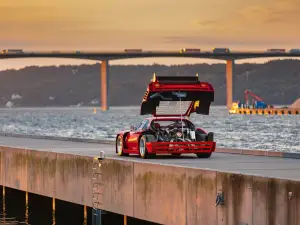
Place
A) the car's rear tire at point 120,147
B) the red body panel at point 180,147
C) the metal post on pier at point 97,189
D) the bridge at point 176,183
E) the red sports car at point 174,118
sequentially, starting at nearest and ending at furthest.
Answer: the bridge at point 176,183 < the metal post on pier at point 97,189 < the red body panel at point 180,147 < the red sports car at point 174,118 < the car's rear tire at point 120,147

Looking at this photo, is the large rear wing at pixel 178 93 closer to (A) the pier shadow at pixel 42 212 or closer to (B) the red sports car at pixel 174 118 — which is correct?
(B) the red sports car at pixel 174 118

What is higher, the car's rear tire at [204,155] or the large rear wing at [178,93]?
the large rear wing at [178,93]

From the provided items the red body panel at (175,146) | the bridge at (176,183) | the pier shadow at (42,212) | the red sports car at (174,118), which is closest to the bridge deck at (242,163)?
the bridge at (176,183)

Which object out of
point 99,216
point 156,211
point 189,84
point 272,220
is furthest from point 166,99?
point 272,220

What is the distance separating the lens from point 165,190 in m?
21.4

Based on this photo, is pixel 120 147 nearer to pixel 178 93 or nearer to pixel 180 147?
pixel 180 147

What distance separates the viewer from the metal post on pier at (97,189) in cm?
2434

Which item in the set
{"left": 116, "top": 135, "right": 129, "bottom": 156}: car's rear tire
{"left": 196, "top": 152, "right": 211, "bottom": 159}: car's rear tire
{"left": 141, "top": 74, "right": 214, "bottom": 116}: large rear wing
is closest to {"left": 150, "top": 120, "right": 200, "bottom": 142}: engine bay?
{"left": 141, "top": 74, "right": 214, "bottom": 116}: large rear wing

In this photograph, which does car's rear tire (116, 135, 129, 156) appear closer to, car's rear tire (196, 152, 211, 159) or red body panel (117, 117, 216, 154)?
red body panel (117, 117, 216, 154)

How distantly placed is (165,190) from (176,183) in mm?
502

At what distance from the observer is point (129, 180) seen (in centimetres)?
2292

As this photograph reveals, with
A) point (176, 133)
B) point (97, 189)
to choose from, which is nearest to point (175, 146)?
point (176, 133)

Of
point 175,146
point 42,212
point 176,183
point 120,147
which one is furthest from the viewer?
point 42,212

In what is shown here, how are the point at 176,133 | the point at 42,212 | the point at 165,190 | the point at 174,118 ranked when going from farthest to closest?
1. the point at 42,212
2. the point at 174,118
3. the point at 176,133
4. the point at 165,190
